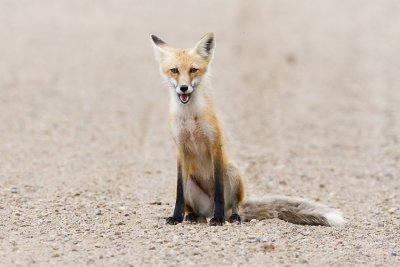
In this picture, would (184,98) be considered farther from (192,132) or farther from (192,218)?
(192,218)

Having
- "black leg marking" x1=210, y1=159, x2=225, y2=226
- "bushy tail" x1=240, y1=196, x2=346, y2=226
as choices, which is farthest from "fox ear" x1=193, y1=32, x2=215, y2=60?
"bushy tail" x1=240, y1=196, x2=346, y2=226

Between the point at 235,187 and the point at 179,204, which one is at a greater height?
the point at 235,187

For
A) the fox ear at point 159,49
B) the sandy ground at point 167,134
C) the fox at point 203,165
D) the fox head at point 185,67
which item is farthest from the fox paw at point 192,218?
the fox ear at point 159,49

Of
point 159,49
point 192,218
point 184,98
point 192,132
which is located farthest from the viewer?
point 192,218

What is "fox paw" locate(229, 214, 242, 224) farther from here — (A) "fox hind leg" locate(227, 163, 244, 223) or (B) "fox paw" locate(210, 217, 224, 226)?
(B) "fox paw" locate(210, 217, 224, 226)

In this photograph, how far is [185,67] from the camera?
8844 mm

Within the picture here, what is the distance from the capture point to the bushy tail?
9.10 metres

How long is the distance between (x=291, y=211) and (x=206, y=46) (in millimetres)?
2155

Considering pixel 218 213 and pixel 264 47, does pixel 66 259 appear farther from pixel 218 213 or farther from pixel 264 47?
pixel 264 47

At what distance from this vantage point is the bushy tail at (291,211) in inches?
358

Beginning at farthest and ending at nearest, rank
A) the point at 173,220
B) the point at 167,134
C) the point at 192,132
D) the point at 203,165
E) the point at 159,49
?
the point at 167,134
the point at 203,165
the point at 159,49
the point at 173,220
the point at 192,132

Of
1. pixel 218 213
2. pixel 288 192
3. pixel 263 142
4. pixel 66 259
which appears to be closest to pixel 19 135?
pixel 263 142

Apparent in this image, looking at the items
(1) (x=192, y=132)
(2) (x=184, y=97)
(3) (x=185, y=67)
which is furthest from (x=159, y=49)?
(1) (x=192, y=132)

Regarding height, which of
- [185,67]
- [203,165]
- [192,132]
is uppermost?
[185,67]
